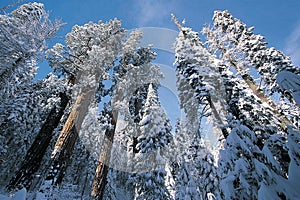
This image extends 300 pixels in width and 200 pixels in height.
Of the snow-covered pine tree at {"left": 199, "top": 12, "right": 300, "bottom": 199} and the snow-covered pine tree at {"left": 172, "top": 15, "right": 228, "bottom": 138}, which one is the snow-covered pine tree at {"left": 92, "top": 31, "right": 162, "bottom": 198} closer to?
the snow-covered pine tree at {"left": 172, "top": 15, "right": 228, "bottom": 138}

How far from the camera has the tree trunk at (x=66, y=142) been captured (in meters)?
7.19

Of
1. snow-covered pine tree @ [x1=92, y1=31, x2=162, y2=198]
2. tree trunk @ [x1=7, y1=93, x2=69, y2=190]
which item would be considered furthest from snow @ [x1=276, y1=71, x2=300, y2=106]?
tree trunk @ [x1=7, y1=93, x2=69, y2=190]

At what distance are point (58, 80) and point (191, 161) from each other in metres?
10.3

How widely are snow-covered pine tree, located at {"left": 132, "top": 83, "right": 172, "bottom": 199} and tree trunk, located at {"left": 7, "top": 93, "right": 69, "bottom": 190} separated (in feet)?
16.2

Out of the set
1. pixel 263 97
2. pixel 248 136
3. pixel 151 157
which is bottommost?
pixel 248 136

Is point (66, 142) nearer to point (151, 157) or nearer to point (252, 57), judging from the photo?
point (151, 157)

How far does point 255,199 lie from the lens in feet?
11.8

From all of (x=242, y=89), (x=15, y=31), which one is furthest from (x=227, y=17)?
(x=15, y=31)

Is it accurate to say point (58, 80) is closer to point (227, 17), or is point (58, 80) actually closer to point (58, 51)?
point (58, 51)

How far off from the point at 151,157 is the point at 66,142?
14.5 ft

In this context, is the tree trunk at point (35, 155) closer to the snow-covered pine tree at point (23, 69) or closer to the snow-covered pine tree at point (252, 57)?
the snow-covered pine tree at point (23, 69)

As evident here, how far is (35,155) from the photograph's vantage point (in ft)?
28.3

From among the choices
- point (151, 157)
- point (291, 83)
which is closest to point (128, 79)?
point (151, 157)

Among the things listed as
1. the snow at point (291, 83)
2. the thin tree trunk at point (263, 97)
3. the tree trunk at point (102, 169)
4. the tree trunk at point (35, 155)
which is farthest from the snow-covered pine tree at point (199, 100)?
the tree trunk at point (35, 155)
